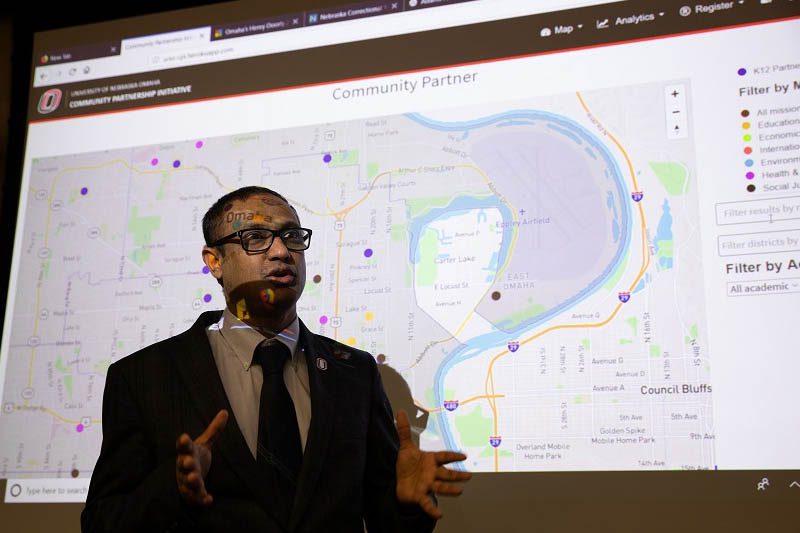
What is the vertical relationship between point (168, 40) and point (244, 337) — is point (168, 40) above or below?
above

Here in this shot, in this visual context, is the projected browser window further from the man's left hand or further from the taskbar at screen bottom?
the man's left hand

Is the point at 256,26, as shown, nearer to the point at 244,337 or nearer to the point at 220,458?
the point at 244,337

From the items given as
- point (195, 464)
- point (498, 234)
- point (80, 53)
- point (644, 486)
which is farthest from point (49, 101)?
point (644, 486)

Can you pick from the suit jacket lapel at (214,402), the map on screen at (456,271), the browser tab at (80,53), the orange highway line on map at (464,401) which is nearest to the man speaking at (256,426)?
the suit jacket lapel at (214,402)

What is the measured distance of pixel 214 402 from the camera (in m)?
1.93

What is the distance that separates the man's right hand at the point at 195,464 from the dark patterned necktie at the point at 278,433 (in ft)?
0.68

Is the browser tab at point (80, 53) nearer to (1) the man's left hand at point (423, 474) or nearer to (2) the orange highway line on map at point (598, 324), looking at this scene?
(2) the orange highway line on map at point (598, 324)

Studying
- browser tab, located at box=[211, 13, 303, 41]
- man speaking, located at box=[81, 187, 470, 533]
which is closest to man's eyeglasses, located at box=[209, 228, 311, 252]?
man speaking, located at box=[81, 187, 470, 533]

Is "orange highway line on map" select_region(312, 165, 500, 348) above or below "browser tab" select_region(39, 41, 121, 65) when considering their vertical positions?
below

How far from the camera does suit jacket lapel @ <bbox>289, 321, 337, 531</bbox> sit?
1.86 metres

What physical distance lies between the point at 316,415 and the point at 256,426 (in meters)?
0.15

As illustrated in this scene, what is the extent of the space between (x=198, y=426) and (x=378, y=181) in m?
1.28

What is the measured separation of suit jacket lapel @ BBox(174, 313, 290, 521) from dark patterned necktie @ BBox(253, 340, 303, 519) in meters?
0.04

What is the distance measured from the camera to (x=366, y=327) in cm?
276
